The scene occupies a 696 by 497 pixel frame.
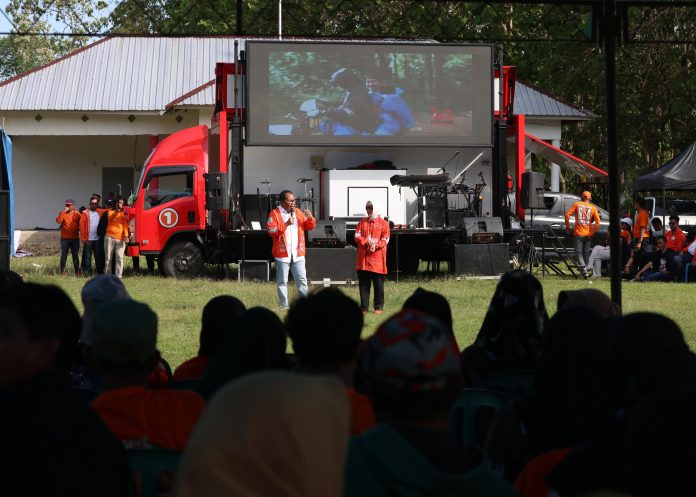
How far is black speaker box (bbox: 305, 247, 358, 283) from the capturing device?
2016 centimetres

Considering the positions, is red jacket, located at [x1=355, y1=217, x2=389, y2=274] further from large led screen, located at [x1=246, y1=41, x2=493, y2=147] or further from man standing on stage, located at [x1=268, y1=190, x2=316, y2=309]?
large led screen, located at [x1=246, y1=41, x2=493, y2=147]

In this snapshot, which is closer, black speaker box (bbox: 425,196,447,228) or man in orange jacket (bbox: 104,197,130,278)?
black speaker box (bbox: 425,196,447,228)

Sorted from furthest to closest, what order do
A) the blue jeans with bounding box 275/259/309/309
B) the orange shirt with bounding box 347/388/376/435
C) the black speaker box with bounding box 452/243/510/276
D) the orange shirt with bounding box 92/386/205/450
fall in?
1. the black speaker box with bounding box 452/243/510/276
2. the blue jeans with bounding box 275/259/309/309
3. the orange shirt with bounding box 92/386/205/450
4. the orange shirt with bounding box 347/388/376/435

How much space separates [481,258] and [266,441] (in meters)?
19.0

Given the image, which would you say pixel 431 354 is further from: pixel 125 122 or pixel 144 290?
pixel 125 122

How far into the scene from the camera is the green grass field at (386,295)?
13633 mm

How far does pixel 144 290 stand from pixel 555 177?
16378mm

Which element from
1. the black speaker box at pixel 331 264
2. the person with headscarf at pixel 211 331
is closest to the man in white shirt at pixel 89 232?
the black speaker box at pixel 331 264

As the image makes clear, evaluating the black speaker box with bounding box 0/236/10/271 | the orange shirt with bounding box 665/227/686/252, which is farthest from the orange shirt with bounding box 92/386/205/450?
the orange shirt with bounding box 665/227/686/252

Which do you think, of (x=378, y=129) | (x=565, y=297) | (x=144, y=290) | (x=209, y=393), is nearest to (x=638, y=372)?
(x=209, y=393)

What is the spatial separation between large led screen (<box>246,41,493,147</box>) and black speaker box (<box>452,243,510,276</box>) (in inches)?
77.9

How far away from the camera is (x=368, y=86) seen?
21.3 metres

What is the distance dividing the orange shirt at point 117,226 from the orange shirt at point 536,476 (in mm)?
19714

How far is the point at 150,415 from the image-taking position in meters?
3.75
